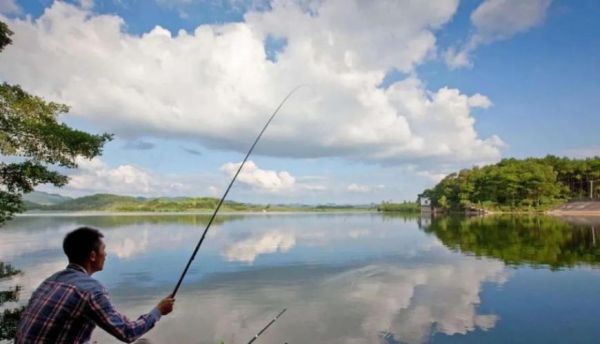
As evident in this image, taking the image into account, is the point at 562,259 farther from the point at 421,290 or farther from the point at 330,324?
the point at 330,324

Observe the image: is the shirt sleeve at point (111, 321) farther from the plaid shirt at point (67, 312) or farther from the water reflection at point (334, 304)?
the water reflection at point (334, 304)

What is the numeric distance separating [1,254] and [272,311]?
28103mm

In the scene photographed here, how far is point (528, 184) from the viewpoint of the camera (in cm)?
10394

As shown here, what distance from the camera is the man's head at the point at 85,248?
337 centimetres

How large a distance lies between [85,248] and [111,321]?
64 cm

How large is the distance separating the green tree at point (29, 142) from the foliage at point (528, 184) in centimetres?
10846

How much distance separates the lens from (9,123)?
1104cm

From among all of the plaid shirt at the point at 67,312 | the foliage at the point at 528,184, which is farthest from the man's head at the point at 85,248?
the foliage at the point at 528,184

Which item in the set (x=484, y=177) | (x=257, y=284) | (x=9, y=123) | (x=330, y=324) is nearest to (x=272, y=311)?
(x=330, y=324)

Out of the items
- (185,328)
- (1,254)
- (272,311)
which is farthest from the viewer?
→ (1,254)

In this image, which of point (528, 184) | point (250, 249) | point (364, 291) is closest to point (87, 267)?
point (364, 291)

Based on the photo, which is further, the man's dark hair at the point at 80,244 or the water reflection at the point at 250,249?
the water reflection at the point at 250,249

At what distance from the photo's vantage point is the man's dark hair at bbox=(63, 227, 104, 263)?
3361mm

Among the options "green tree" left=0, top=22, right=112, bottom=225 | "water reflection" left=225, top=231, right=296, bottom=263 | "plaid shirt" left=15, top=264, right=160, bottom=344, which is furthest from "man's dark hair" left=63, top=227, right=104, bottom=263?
"water reflection" left=225, top=231, right=296, bottom=263
